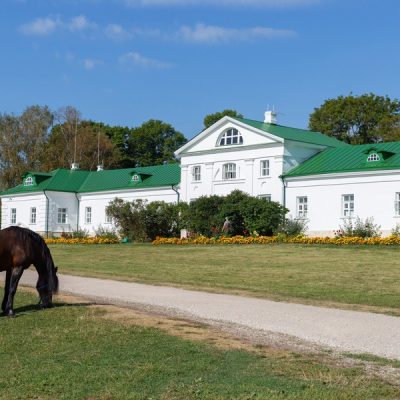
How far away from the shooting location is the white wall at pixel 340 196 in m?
36.9

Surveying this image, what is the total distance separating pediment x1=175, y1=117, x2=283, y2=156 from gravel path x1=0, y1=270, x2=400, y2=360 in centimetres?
2706

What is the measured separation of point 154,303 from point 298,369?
6.42m

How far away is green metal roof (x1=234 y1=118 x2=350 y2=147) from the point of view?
142 ft

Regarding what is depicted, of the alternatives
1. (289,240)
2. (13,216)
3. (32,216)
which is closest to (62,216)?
(32,216)

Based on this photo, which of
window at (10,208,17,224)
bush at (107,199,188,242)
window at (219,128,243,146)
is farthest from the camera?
window at (10,208,17,224)

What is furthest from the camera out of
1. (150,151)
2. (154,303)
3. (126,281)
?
(150,151)

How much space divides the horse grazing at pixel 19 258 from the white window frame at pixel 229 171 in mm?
32831

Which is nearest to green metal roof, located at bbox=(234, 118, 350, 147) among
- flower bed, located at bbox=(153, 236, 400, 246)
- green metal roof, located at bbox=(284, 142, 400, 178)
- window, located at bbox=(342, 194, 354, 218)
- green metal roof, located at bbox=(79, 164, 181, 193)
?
green metal roof, located at bbox=(284, 142, 400, 178)

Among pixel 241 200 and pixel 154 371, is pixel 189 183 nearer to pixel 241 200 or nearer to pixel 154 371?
pixel 241 200

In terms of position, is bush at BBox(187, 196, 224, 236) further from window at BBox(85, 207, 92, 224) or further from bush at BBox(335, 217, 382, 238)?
window at BBox(85, 207, 92, 224)

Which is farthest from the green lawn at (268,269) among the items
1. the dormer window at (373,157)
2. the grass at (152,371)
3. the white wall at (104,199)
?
the white wall at (104,199)

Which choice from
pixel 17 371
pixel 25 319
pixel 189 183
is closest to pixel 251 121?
pixel 189 183

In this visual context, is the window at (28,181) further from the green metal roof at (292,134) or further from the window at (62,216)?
the green metal roof at (292,134)

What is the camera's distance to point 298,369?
24.9ft
